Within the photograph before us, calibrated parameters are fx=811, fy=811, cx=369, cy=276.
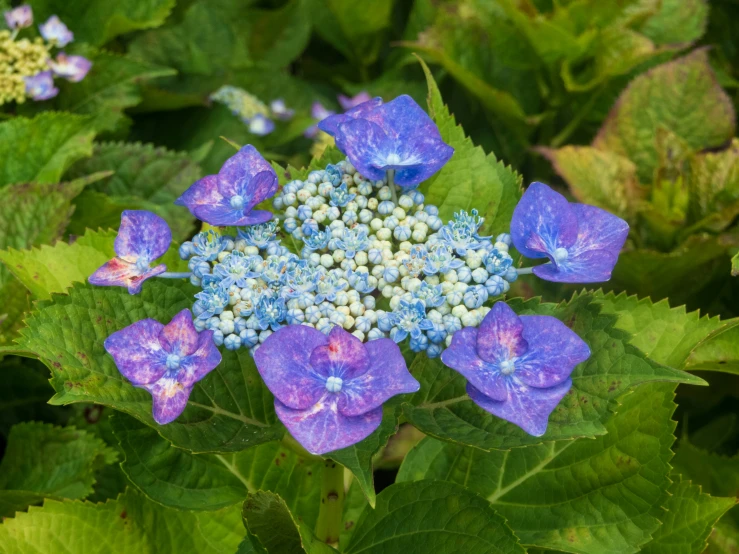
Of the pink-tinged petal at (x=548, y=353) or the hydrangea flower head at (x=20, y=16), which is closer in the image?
the pink-tinged petal at (x=548, y=353)

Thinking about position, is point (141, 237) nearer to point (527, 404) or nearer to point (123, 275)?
point (123, 275)

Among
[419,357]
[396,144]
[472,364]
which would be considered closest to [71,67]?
[396,144]

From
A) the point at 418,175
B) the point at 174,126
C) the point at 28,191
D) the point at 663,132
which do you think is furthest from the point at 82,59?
the point at 663,132

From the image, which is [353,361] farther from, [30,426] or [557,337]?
[30,426]

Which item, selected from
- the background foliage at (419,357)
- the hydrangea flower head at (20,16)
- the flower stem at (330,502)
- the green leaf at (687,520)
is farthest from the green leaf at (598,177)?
the hydrangea flower head at (20,16)

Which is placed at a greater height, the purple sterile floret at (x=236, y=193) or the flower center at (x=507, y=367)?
the purple sterile floret at (x=236, y=193)

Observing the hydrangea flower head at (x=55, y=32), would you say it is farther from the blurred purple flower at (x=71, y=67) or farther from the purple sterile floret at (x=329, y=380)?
the purple sterile floret at (x=329, y=380)

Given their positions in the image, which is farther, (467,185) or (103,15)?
(103,15)

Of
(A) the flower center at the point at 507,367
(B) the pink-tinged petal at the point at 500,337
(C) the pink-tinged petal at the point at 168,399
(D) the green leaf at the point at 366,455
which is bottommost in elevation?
(D) the green leaf at the point at 366,455
